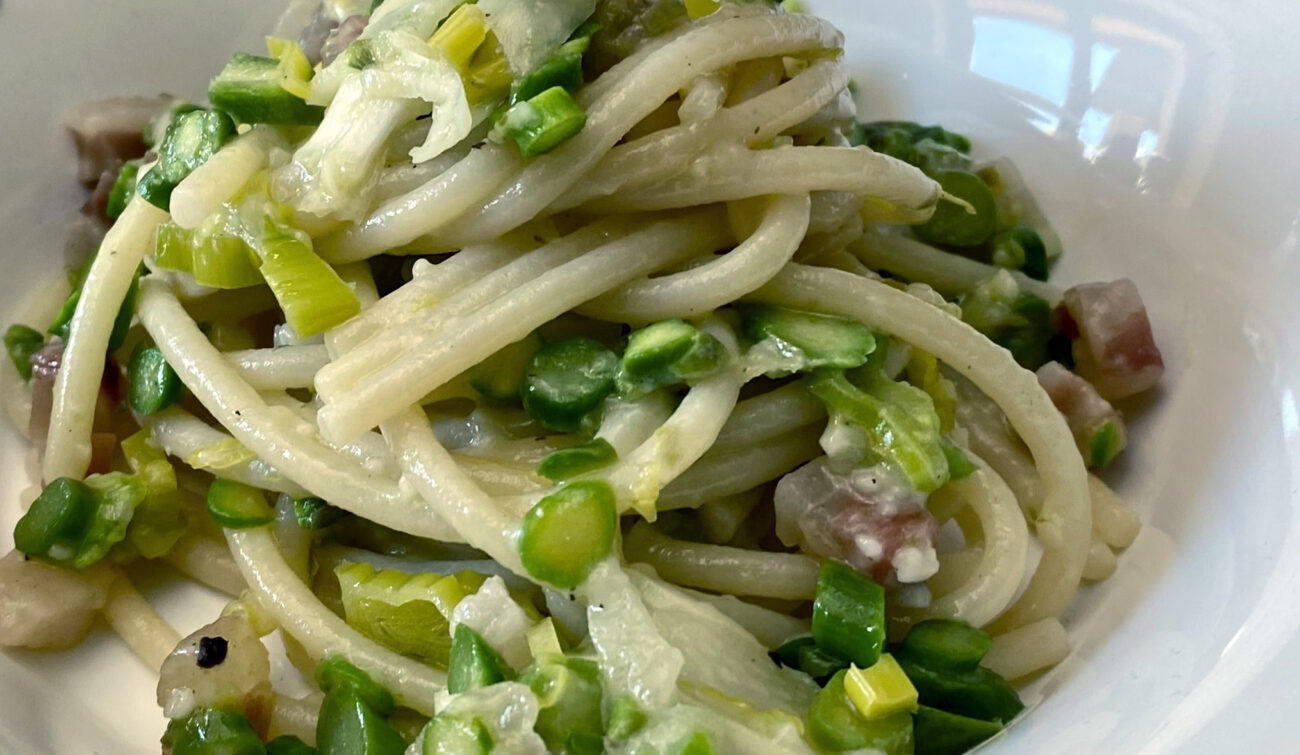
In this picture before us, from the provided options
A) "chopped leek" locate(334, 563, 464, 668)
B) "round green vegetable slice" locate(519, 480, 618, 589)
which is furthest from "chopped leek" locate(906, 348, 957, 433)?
"chopped leek" locate(334, 563, 464, 668)

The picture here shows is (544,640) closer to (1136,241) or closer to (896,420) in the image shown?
(896,420)

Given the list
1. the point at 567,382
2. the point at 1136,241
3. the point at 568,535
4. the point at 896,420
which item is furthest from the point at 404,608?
the point at 1136,241

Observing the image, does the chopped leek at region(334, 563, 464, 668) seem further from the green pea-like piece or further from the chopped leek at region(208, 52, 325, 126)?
the chopped leek at region(208, 52, 325, 126)

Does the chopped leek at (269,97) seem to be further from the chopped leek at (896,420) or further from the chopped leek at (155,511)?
the chopped leek at (896,420)

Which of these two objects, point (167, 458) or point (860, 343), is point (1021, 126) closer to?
point (860, 343)

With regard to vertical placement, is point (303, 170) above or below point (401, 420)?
above

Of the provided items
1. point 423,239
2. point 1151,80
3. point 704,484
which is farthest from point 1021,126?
point 423,239
